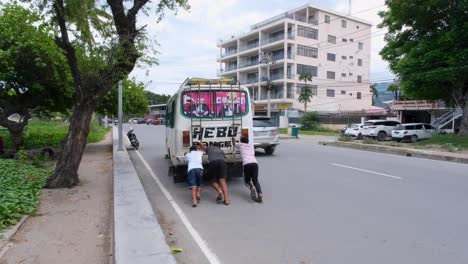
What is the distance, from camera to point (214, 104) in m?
8.87

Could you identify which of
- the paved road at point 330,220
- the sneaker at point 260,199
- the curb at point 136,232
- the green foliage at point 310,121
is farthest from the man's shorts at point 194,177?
the green foliage at point 310,121

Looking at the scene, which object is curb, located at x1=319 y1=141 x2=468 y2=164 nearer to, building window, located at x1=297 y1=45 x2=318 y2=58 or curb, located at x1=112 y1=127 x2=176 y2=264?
curb, located at x1=112 y1=127 x2=176 y2=264

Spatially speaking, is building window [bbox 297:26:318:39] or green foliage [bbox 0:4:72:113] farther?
building window [bbox 297:26:318:39]

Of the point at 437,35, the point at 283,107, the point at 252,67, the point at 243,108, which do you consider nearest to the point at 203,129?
the point at 243,108

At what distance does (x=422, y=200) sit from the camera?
7301mm

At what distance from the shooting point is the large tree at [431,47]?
22.5 metres

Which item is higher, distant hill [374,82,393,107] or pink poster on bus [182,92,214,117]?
distant hill [374,82,393,107]

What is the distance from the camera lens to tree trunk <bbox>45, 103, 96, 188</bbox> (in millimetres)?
8703

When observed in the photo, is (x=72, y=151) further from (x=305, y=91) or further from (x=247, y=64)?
(x=247, y=64)

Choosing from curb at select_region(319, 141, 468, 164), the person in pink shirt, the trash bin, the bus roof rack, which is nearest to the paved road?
the person in pink shirt

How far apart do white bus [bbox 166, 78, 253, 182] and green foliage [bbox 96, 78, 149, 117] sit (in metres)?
10.6

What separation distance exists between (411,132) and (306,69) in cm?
3209

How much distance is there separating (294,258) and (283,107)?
54.2 m

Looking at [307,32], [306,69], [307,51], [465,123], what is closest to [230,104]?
[465,123]
